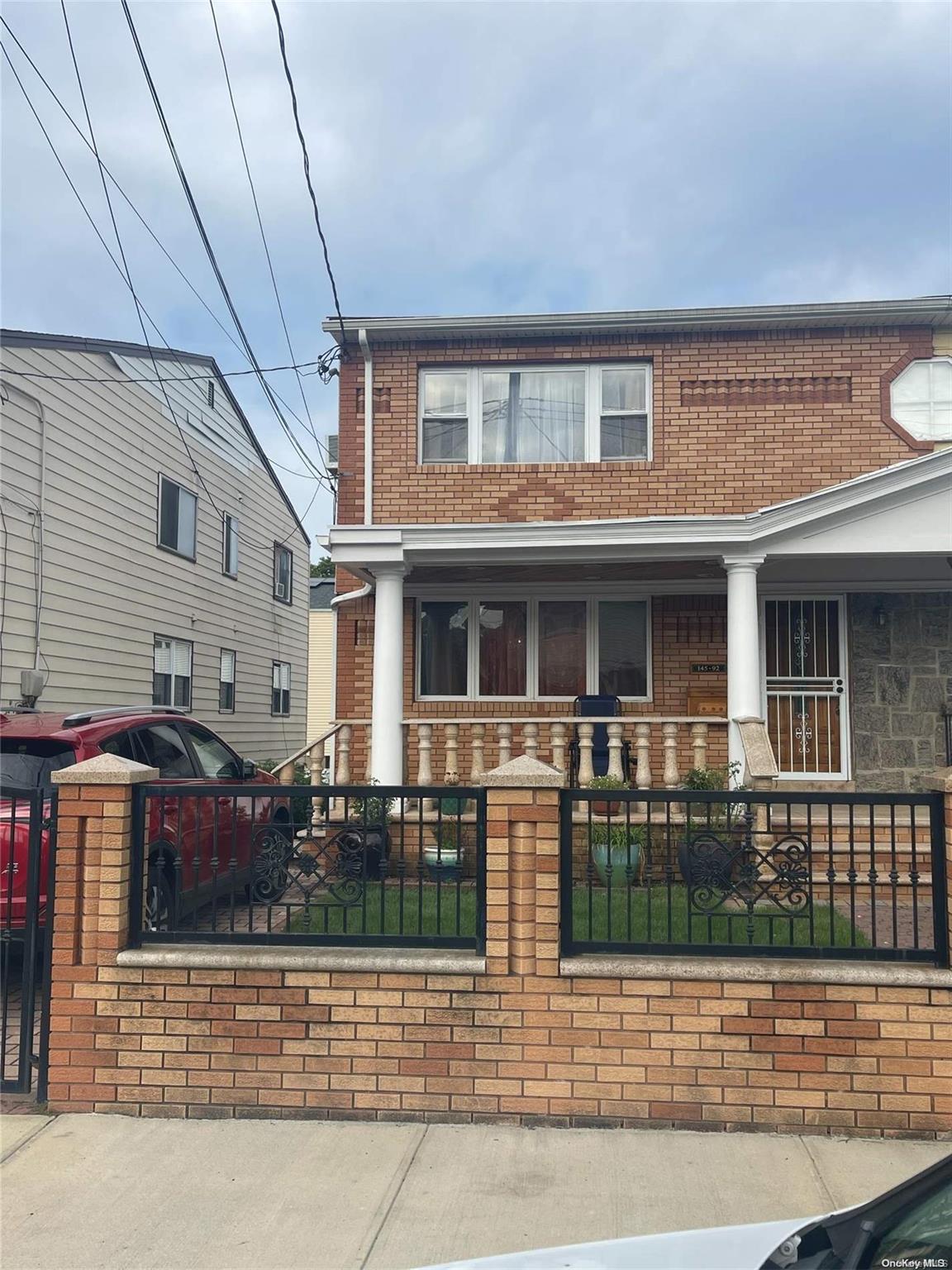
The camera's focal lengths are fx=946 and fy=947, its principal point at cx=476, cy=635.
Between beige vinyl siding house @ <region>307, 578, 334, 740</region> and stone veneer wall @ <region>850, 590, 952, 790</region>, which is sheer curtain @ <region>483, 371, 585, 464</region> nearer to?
stone veneer wall @ <region>850, 590, 952, 790</region>

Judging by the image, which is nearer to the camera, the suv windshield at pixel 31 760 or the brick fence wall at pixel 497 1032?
the brick fence wall at pixel 497 1032

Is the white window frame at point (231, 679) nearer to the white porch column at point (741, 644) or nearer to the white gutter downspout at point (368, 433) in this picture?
the white gutter downspout at point (368, 433)

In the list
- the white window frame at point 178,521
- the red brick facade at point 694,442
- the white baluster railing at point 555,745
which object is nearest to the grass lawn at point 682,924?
the white baluster railing at point 555,745

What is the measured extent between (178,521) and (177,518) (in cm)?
8

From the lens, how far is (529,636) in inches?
395

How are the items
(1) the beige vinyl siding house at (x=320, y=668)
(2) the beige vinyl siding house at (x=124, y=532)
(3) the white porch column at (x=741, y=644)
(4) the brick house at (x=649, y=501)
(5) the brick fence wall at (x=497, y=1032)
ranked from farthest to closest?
1. (1) the beige vinyl siding house at (x=320, y=668)
2. (2) the beige vinyl siding house at (x=124, y=532)
3. (4) the brick house at (x=649, y=501)
4. (3) the white porch column at (x=741, y=644)
5. (5) the brick fence wall at (x=497, y=1032)

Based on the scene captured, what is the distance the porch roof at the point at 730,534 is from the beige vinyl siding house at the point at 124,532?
4.02m

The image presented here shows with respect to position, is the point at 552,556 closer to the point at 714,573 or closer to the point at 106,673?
the point at 714,573

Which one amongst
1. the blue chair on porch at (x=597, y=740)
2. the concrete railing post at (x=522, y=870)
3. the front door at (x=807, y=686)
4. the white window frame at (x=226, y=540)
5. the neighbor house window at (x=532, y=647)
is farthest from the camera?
the white window frame at (x=226, y=540)

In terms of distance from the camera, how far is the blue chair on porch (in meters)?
8.76

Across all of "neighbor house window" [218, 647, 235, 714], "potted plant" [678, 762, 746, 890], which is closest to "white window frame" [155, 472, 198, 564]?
"neighbor house window" [218, 647, 235, 714]

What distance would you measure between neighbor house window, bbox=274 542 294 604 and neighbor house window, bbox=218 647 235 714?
9.80 ft

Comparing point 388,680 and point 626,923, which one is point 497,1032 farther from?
point 388,680

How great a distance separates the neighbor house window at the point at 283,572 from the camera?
63.7 feet
